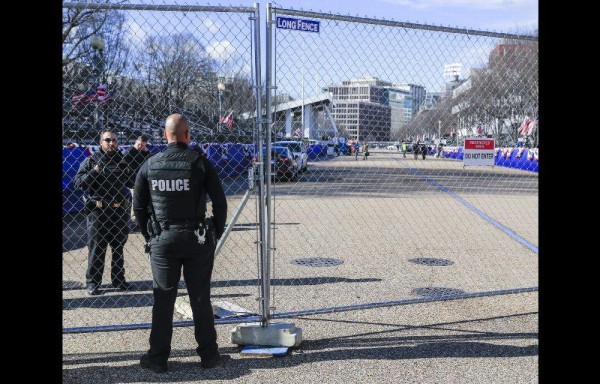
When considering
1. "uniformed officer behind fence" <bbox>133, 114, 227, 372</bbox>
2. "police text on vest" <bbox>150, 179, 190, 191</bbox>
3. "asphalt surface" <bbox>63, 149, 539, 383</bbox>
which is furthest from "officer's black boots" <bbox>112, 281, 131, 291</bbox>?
"police text on vest" <bbox>150, 179, 190, 191</bbox>

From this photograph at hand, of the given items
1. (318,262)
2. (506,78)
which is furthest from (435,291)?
(506,78)

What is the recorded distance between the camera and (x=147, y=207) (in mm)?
4727

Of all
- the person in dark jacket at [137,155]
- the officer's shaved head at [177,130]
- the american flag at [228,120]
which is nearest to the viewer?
the officer's shaved head at [177,130]

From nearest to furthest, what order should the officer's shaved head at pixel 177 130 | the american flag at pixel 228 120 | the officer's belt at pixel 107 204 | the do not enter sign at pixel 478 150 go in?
the officer's shaved head at pixel 177 130
the american flag at pixel 228 120
the officer's belt at pixel 107 204
the do not enter sign at pixel 478 150

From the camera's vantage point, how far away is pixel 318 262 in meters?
8.83

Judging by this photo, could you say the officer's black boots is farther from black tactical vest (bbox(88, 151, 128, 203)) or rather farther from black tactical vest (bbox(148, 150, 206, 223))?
black tactical vest (bbox(148, 150, 206, 223))

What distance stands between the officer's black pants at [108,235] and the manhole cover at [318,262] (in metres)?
2.67

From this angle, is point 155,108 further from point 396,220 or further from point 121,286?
point 396,220

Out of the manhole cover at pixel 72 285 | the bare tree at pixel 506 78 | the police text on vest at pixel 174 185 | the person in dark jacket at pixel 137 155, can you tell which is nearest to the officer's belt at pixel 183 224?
the police text on vest at pixel 174 185

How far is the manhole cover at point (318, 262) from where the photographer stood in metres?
8.68

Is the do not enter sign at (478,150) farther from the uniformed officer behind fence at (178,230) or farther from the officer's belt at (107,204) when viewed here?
the officer's belt at (107,204)

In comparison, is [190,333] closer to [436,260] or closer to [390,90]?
[390,90]
